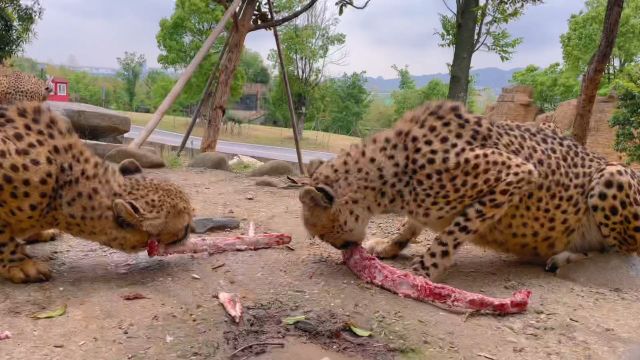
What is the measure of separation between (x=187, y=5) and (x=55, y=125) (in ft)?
83.0

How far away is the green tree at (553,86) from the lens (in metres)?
31.2

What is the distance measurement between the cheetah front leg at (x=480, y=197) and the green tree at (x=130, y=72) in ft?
137

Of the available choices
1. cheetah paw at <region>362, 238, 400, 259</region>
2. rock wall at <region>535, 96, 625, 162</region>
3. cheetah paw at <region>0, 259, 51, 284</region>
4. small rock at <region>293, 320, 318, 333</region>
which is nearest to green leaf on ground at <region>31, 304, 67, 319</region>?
cheetah paw at <region>0, 259, 51, 284</region>

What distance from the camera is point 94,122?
11.4 m

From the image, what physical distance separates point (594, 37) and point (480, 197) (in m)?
30.9

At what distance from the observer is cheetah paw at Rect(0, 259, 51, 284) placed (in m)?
3.48

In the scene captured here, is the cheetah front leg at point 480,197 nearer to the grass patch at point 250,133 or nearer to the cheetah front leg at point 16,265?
the cheetah front leg at point 16,265

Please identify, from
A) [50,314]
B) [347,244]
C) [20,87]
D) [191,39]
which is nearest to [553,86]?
[191,39]

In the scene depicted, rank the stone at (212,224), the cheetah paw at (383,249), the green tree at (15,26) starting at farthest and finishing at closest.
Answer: the green tree at (15,26) → the stone at (212,224) → the cheetah paw at (383,249)

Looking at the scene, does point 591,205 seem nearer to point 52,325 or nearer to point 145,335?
point 145,335

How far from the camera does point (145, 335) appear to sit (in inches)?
111

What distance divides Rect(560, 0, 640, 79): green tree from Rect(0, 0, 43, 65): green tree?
82.8 ft

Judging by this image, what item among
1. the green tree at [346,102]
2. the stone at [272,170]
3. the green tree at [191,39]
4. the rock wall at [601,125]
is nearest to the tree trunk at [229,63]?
the stone at [272,170]

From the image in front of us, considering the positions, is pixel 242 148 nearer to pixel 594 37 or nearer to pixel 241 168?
pixel 241 168
